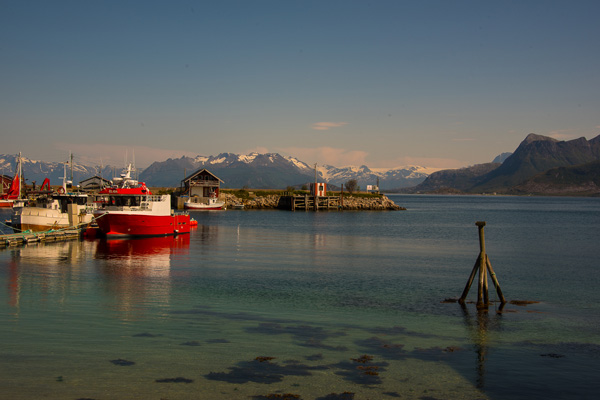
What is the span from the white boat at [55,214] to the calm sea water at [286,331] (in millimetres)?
16865

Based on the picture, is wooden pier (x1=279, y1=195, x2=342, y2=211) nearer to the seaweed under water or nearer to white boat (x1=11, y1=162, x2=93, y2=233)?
white boat (x1=11, y1=162, x2=93, y2=233)

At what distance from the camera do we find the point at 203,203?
405 feet

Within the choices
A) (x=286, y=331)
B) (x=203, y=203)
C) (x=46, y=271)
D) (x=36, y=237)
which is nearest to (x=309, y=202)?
(x=203, y=203)

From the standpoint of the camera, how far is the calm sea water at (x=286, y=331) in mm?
12938

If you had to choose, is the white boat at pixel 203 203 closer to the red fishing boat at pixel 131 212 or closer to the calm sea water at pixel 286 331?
the red fishing boat at pixel 131 212

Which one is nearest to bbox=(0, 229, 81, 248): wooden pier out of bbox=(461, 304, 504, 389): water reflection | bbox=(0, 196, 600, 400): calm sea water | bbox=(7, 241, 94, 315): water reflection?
bbox=(7, 241, 94, 315): water reflection

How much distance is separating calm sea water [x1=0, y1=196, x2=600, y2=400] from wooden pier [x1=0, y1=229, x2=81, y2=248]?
9.14 m

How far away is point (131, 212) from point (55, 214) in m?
10.0

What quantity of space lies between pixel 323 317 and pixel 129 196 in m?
36.3

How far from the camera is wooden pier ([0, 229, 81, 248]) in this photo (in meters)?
43.4

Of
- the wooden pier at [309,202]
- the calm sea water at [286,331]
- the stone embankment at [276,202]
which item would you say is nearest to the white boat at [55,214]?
the calm sea water at [286,331]

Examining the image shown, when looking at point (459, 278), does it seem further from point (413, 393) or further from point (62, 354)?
point (62, 354)

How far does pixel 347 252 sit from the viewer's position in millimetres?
44781

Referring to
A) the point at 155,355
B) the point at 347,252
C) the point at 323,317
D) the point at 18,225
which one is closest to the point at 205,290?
the point at 323,317
